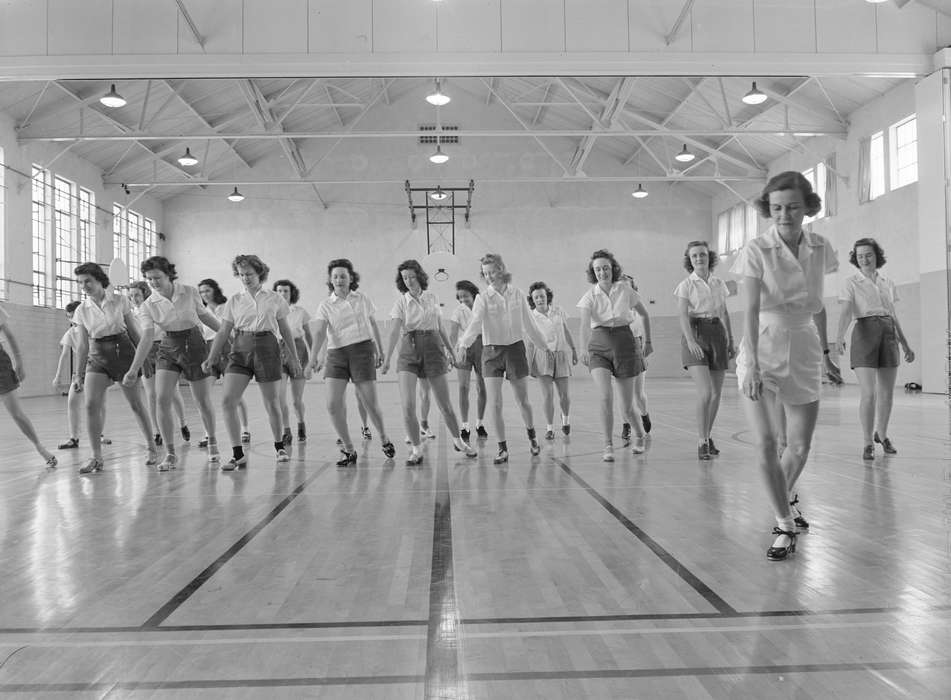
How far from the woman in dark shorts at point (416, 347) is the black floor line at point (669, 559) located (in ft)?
5.49

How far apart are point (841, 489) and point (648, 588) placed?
8.06ft

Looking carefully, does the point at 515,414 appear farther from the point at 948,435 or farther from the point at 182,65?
the point at 182,65

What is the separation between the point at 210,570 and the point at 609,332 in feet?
12.6

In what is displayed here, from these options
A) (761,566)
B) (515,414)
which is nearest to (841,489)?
(761,566)

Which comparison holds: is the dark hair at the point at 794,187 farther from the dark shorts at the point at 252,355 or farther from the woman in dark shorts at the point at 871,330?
the dark shorts at the point at 252,355

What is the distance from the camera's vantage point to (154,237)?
2575cm

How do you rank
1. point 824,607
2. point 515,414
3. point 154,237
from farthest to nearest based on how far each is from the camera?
1. point 154,237
2. point 515,414
3. point 824,607

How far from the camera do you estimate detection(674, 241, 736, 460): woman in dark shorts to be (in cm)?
595

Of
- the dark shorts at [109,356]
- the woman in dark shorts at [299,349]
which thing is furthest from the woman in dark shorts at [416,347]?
the dark shorts at [109,356]

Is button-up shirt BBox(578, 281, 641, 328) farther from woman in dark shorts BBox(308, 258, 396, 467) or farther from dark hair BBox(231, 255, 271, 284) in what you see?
dark hair BBox(231, 255, 271, 284)

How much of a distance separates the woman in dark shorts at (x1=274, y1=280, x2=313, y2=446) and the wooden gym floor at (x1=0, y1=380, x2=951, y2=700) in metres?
2.25

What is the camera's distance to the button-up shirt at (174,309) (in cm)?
603

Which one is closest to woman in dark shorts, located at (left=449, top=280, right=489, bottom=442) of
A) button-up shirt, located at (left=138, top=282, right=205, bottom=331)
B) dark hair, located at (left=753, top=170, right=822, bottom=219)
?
button-up shirt, located at (left=138, top=282, right=205, bottom=331)

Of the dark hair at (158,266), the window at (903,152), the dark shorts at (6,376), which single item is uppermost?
the window at (903,152)
